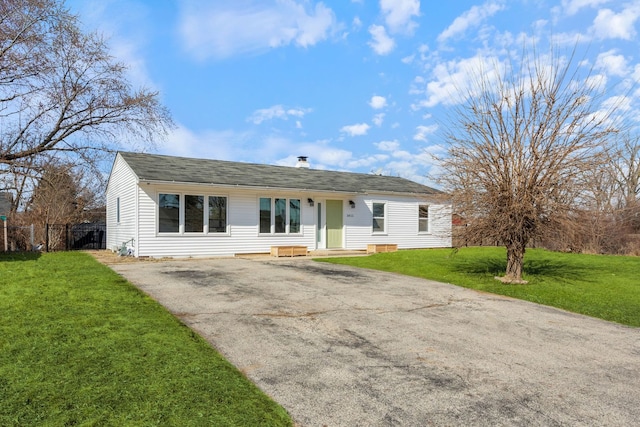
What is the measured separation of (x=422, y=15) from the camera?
36.0 ft

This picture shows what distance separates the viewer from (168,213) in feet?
47.1

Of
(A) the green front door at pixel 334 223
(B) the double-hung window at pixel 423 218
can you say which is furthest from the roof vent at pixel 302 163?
(B) the double-hung window at pixel 423 218

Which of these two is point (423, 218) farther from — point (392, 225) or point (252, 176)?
point (252, 176)

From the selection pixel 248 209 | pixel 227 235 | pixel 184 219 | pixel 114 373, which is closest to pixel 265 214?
pixel 248 209

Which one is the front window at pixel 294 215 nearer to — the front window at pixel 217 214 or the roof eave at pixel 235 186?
the roof eave at pixel 235 186

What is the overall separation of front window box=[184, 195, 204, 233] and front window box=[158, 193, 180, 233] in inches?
11.1

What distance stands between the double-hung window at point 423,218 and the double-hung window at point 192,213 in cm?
1019

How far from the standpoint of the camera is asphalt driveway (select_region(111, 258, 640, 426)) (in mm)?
3012

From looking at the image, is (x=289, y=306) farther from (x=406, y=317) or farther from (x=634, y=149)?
(x=634, y=149)

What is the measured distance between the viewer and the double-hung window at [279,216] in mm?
16380

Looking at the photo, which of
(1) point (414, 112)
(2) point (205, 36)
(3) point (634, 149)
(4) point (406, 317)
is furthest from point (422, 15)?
(3) point (634, 149)

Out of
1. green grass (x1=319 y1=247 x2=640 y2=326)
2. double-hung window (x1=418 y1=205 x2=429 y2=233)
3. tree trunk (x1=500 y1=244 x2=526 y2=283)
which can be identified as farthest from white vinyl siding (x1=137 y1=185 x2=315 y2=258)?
tree trunk (x1=500 y1=244 x2=526 y2=283)

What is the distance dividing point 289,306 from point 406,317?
72.8 inches

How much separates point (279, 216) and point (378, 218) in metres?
5.28
